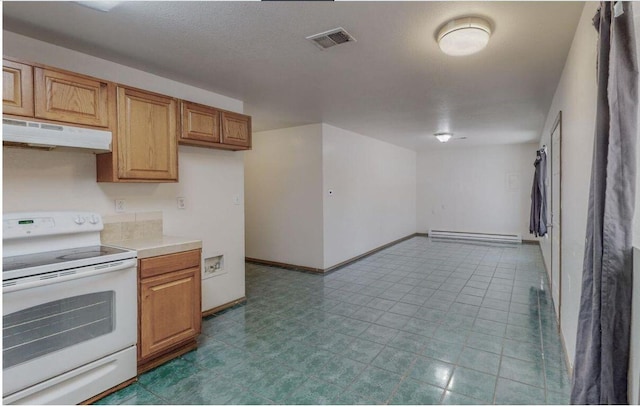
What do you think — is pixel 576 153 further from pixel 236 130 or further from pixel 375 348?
pixel 236 130

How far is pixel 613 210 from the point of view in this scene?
1.10m

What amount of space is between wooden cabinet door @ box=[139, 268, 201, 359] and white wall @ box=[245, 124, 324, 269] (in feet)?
8.78

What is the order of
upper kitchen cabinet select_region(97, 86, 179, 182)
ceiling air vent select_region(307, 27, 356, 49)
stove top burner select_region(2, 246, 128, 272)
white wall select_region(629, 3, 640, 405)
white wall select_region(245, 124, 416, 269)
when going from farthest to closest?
white wall select_region(245, 124, 416, 269) < upper kitchen cabinet select_region(97, 86, 179, 182) < ceiling air vent select_region(307, 27, 356, 49) < stove top burner select_region(2, 246, 128, 272) < white wall select_region(629, 3, 640, 405)

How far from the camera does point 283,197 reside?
5527 millimetres

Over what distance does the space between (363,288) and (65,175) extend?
3.46 metres

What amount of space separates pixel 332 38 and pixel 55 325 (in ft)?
8.32

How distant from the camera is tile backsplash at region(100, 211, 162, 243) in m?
2.65

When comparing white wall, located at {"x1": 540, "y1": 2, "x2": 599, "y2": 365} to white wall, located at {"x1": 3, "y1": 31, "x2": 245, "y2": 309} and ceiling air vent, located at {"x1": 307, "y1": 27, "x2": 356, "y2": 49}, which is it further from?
white wall, located at {"x1": 3, "y1": 31, "x2": 245, "y2": 309}

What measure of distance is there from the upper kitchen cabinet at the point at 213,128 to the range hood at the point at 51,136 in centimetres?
74

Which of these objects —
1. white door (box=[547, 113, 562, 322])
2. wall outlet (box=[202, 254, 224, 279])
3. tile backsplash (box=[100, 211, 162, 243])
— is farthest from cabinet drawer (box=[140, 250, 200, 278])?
white door (box=[547, 113, 562, 322])

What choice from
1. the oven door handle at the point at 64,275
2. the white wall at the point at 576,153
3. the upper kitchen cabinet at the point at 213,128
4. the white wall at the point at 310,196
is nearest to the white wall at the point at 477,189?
the white wall at the point at 310,196

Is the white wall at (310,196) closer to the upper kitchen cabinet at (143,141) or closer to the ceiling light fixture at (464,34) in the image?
the upper kitchen cabinet at (143,141)

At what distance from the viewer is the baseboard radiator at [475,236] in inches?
302

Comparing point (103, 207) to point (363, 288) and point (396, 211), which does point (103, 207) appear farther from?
point (396, 211)
